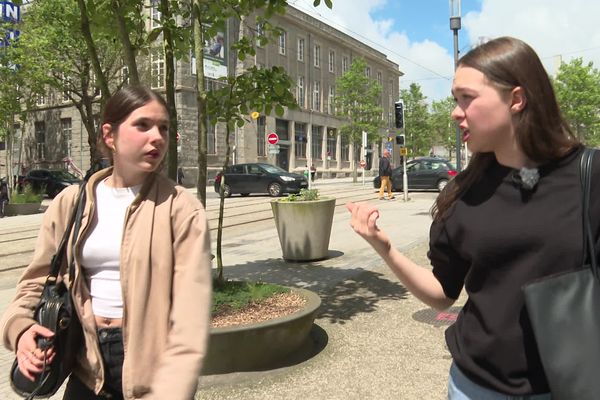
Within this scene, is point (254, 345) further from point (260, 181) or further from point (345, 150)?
point (345, 150)

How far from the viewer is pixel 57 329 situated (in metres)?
1.75

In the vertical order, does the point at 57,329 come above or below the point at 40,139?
below

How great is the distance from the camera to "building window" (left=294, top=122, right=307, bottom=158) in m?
47.2

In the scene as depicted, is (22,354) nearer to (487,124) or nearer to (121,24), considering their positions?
(487,124)

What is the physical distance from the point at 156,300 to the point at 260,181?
22.2 m

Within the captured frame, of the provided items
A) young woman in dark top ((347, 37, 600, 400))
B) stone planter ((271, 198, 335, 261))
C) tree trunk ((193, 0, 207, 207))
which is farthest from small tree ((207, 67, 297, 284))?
young woman in dark top ((347, 37, 600, 400))

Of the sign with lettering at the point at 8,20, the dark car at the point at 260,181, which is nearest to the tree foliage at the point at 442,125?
the dark car at the point at 260,181

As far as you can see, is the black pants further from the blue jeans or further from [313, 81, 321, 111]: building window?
[313, 81, 321, 111]: building window

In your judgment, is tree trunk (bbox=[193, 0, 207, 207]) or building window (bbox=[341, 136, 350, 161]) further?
building window (bbox=[341, 136, 350, 161])

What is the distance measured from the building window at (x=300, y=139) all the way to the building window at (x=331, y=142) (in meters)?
3.93

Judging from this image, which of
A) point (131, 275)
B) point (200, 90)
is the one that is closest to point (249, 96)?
point (200, 90)

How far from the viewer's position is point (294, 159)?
46.7m

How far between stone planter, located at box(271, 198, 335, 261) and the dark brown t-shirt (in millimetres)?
6108

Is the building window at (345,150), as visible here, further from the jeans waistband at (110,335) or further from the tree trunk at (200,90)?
the jeans waistband at (110,335)
